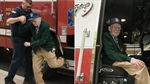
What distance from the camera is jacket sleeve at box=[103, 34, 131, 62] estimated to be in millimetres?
3449

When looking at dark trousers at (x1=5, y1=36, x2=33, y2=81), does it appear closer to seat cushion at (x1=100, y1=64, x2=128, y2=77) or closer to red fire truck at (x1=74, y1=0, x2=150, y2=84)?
red fire truck at (x1=74, y1=0, x2=150, y2=84)

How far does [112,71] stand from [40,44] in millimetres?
1427

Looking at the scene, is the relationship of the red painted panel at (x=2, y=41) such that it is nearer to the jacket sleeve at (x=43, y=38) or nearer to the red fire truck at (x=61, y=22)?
the red fire truck at (x=61, y=22)

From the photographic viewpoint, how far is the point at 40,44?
442cm

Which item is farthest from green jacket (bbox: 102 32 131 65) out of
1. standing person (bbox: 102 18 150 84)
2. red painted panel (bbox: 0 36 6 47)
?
red painted panel (bbox: 0 36 6 47)

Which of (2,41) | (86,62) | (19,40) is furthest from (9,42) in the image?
(86,62)

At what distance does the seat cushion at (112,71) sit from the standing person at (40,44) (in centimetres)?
134

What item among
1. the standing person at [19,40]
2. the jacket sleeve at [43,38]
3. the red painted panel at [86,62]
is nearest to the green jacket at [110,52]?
the red painted panel at [86,62]

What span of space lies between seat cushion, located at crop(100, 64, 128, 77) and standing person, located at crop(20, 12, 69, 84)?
1.34m

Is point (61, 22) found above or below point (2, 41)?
above

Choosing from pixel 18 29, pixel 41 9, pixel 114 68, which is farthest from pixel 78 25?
pixel 41 9

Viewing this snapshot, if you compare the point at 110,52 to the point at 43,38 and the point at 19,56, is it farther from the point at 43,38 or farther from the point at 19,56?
the point at 19,56

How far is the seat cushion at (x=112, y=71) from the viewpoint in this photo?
346cm

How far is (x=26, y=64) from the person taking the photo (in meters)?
5.09
